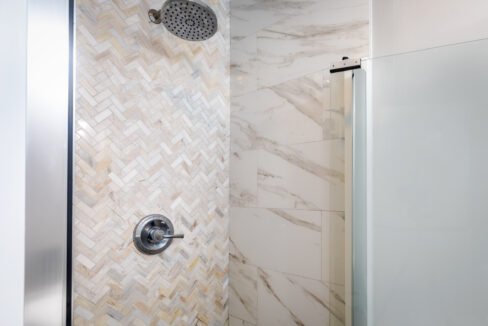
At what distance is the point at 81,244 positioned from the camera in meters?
1.14

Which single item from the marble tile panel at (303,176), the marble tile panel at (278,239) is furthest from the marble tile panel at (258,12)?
the marble tile panel at (278,239)

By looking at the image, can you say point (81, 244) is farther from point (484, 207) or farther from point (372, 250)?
point (484, 207)

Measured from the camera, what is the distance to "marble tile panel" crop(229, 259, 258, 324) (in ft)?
4.98

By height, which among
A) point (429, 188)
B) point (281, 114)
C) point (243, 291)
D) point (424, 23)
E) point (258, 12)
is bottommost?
point (243, 291)

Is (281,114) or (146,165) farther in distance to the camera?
(281,114)

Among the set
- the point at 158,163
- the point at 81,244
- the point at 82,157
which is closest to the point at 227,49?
the point at 158,163

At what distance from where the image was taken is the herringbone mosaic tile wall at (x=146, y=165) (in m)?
1.17

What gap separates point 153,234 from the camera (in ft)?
4.25

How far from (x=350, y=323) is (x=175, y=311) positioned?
741 mm

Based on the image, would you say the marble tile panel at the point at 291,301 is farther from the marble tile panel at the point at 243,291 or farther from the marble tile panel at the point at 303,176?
the marble tile panel at the point at 303,176

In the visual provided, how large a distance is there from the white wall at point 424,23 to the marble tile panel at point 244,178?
68cm

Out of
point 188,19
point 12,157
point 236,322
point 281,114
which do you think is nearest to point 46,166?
point 12,157

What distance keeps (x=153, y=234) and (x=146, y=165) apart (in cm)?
27

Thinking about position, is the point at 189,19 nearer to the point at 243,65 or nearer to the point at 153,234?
the point at 243,65
